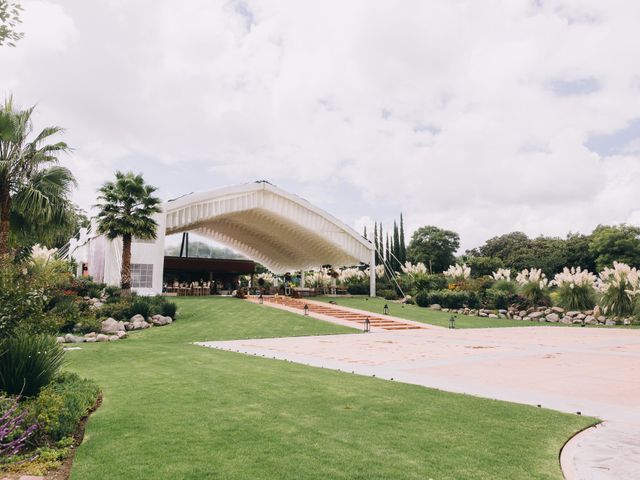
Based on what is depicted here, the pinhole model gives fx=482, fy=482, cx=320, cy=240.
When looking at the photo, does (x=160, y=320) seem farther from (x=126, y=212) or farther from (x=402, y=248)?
(x=402, y=248)

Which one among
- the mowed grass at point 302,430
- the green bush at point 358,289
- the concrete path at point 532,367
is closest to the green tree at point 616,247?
the green bush at point 358,289

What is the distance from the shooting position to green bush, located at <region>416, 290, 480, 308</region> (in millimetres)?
29156

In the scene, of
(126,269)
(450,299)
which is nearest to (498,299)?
(450,299)

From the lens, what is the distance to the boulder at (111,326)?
704 inches

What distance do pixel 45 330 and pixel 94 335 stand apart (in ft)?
33.5

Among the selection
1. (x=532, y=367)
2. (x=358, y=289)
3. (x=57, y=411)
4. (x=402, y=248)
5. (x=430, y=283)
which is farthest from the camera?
(x=402, y=248)

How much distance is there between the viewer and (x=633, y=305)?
75.2ft

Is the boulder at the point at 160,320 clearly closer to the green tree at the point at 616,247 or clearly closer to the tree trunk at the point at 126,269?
the tree trunk at the point at 126,269

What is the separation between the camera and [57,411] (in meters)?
5.22

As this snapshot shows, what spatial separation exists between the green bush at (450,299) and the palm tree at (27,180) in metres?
21.3

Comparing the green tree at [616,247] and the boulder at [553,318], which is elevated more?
the green tree at [616,247]

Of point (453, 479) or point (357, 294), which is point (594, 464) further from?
point (357, 294)

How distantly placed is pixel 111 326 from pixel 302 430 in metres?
15.0

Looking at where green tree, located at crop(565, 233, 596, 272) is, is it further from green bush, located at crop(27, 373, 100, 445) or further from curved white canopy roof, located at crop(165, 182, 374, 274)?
green bush, located at crop(27, 373, 100, 445)
